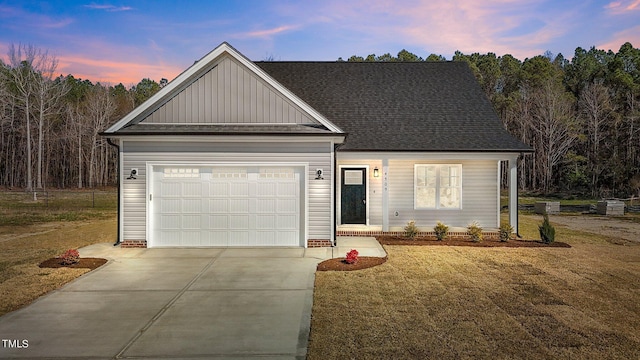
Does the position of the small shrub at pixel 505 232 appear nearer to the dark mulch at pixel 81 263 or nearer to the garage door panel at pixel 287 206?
the garage door panel at pixel 287 206

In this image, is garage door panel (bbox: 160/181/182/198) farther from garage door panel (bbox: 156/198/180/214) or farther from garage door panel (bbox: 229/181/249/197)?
garage door panel (bbox: 229/181/249/197)

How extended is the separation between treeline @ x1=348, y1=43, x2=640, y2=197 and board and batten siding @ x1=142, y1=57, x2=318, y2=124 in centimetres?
2816

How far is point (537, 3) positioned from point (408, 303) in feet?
54.4

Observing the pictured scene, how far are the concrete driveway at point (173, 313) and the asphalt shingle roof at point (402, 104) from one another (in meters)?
6.38

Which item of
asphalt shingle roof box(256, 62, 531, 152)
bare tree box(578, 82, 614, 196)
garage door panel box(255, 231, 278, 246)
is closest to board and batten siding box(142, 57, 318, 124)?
asphalt shingle roof box(256, 62, 531, 152)

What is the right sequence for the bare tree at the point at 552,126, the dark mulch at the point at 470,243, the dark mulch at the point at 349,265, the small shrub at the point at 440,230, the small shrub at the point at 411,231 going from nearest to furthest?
the dark mulch at the point at 349,265 → the dark mulch at the point at 470,243 → the small shrub at the point at 440,230 → the small shrub at the point at 411,231 → the bare tree at the point at 552,126

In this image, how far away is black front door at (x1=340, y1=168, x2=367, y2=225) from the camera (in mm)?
13680

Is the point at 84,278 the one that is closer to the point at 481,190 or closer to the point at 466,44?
the point at 481,190

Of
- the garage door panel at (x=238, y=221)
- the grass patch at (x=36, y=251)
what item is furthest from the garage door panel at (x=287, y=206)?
the grass patch at (x=36, y=251)

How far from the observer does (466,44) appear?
154 ft

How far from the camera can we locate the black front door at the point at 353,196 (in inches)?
539

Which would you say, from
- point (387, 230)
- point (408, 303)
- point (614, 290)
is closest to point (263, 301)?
point (408, 303)

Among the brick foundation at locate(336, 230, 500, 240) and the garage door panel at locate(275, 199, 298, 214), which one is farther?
the brick foundation at locate(336, 230, 500, 240)

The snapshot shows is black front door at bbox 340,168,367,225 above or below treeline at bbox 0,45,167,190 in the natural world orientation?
below
